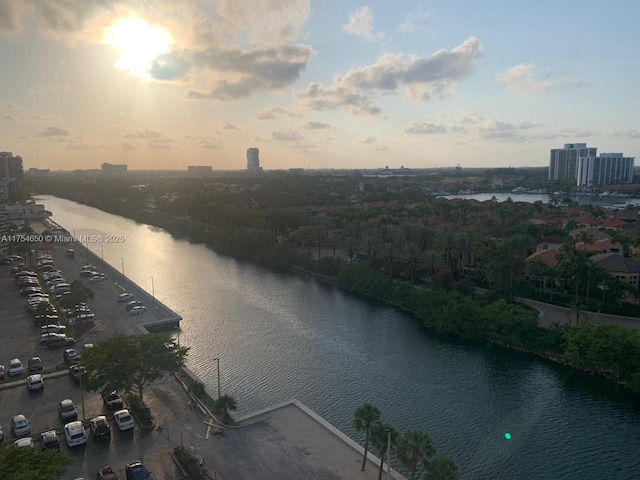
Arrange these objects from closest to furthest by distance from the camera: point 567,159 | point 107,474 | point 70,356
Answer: point 107,474 < point 70,356 < point 567,159

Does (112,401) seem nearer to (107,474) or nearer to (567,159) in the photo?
(107,474)

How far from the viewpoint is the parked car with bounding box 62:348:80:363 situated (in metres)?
17.8

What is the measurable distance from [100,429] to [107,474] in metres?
2.17

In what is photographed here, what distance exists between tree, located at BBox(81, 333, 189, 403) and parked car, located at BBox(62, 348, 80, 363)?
132 inches

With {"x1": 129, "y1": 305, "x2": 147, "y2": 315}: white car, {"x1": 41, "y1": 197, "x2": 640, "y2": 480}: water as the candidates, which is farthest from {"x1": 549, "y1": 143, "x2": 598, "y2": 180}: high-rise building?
{"x1": 129, "y1": 305, "x2": 147, "y2": 315}: white car

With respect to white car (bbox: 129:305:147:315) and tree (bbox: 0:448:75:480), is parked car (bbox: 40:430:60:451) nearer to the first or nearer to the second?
tree (bbox: 0:448:75:480)

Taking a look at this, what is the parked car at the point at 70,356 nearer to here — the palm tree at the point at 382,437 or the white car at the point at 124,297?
the white car at the point at 124,297

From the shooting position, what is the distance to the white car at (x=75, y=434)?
1243cm

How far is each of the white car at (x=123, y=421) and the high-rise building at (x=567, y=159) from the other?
15419 cm

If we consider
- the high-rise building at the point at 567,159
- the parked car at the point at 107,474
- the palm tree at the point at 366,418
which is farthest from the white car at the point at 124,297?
the high-rise building at the point at 567,159

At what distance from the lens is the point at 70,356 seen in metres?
18.0

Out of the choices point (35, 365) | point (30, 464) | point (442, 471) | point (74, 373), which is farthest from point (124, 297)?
point (442, 471)

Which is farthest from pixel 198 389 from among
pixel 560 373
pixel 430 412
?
pixel 560 373

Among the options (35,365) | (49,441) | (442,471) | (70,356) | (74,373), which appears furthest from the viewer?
(70,356)
